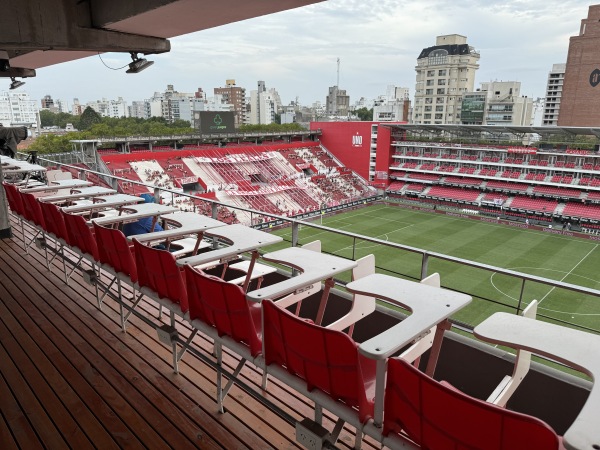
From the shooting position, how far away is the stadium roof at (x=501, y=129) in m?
27.6

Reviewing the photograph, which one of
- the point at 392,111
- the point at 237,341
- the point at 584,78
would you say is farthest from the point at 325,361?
the point at 584,78

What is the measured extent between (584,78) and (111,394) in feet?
219

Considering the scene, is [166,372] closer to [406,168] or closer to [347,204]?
[347,204]

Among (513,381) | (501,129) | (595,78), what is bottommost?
(513,381)

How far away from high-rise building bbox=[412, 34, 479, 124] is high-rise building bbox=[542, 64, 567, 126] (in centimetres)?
1687

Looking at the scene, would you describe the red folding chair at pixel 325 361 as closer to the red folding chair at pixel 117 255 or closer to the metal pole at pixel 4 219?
the red folding chair at pixel 117 255

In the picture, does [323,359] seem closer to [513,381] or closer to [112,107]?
[513,381]

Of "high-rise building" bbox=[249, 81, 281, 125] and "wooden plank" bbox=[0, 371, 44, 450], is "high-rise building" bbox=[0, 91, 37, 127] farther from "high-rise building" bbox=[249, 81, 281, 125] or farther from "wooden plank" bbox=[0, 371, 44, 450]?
"wooden plank" bbox=[0, 371, 44, 450]

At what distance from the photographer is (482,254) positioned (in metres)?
22.4

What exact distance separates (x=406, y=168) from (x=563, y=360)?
1469 inches

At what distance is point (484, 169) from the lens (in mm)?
33875

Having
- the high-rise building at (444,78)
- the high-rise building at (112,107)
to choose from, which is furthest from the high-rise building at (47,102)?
the high-rise building at (444,78)

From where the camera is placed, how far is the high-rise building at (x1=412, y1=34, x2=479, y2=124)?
7050cm

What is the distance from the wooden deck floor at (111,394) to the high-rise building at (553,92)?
296ft
